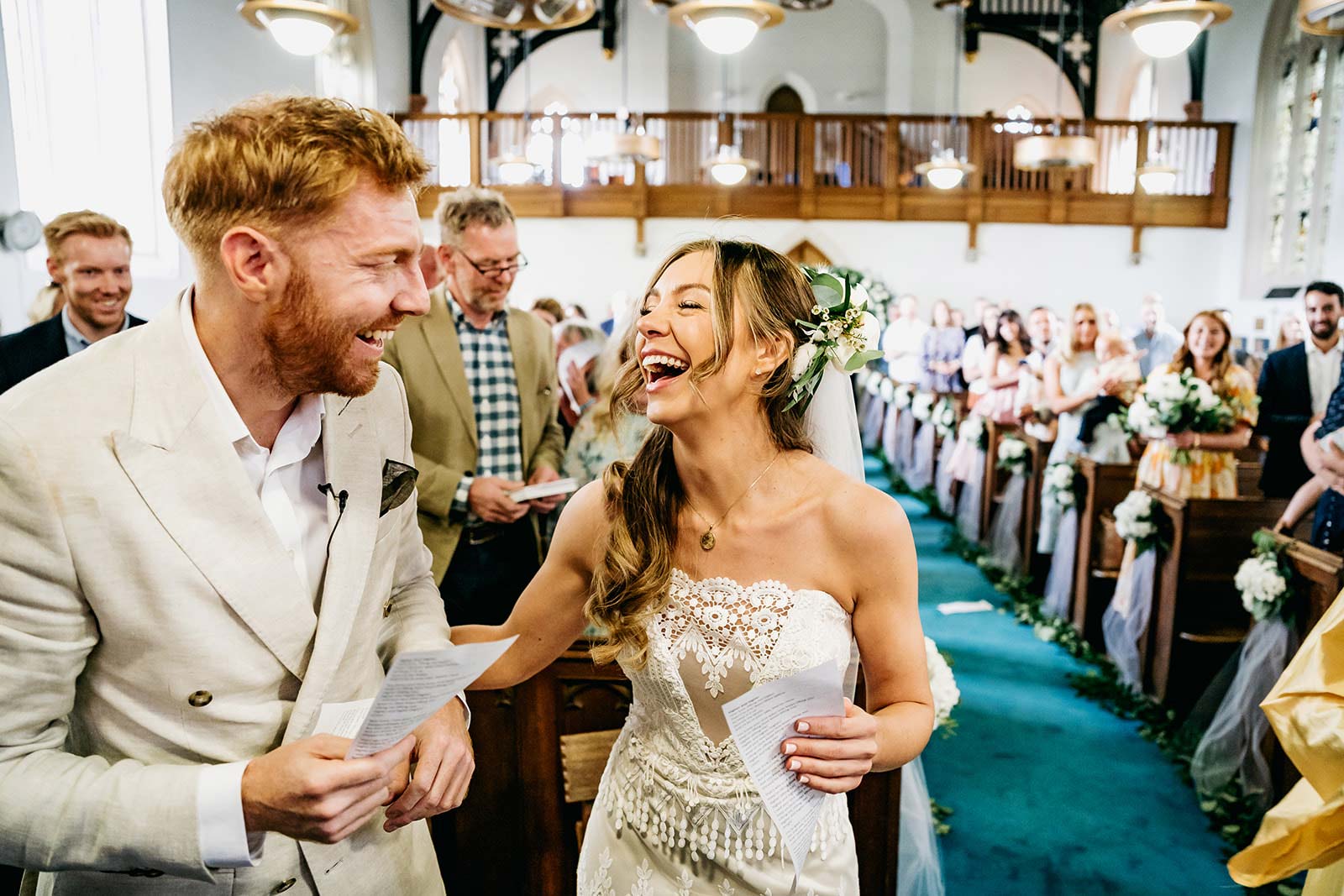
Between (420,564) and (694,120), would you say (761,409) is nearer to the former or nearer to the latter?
(420,564)

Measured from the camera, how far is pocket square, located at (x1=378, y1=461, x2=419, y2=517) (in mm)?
1446

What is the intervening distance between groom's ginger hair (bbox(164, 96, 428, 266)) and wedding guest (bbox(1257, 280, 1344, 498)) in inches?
203

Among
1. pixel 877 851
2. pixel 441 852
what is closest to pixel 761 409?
pixel 877 851

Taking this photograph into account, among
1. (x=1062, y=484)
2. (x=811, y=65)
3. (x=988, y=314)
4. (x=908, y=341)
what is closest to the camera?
(x=1062, y=484)

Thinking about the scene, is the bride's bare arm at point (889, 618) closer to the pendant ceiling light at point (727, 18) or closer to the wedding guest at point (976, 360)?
the pendant ceiling light at point (727, 18)

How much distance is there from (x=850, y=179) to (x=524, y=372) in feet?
42.2

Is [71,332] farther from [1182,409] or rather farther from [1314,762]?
[1182,409]

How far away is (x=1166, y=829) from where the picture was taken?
352 centimetres

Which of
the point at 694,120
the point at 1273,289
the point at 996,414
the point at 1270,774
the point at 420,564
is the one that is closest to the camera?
the point at 420,564

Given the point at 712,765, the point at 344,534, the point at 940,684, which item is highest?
the point at 344,534

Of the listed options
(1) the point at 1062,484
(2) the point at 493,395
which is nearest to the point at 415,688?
(2) the point at 493,395

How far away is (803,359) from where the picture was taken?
1800mm

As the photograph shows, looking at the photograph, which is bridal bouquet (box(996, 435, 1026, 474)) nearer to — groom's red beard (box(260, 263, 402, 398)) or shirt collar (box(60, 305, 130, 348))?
shirt collar (box(60, 305, 130, 348))

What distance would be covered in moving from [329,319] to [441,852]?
1921 millimetres
